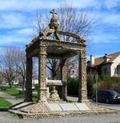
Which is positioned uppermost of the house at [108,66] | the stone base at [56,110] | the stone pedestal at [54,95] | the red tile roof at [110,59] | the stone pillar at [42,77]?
the red tile roof at [110,59]

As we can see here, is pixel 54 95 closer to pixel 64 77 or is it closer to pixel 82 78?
pixel 82 78

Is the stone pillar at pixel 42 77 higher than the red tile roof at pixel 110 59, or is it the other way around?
the red tile roof at pixel 110 59

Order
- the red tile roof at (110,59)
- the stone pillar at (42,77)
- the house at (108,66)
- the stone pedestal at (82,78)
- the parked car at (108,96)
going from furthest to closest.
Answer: the red tile roof at (110,59) → the house at (108,66) → the parked car at (108,96) → the stone pedestal at (82,78) → the stone pillar at (42,77)

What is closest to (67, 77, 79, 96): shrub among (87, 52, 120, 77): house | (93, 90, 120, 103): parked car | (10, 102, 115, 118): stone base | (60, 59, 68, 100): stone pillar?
(87, 52, 120, 77): house

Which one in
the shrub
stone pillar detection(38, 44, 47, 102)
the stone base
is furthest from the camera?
the shrub

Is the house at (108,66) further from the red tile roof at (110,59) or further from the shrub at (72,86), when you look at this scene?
the shrub at (72,86)

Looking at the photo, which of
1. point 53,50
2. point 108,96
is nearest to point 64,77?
point 53,50

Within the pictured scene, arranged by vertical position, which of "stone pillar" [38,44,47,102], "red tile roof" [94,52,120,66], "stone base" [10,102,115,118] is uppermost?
"red tile roof" [94,52,120,66]

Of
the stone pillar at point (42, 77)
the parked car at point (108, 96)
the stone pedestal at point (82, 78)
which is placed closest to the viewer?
the stone pillar at point (42, 77)

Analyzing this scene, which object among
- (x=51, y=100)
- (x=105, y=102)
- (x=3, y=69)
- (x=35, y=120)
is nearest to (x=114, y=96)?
(x=105, y=102)

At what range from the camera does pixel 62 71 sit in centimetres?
2708

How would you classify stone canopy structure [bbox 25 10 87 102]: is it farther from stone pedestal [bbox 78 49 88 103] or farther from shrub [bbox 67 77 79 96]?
shrub [bbox 67 77 79 96]

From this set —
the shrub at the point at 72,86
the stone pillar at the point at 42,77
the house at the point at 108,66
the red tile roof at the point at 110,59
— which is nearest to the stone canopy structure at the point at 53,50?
the stone pillar at the point at 42,77

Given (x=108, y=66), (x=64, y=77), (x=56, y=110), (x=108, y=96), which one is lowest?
(x=56, y=110)
